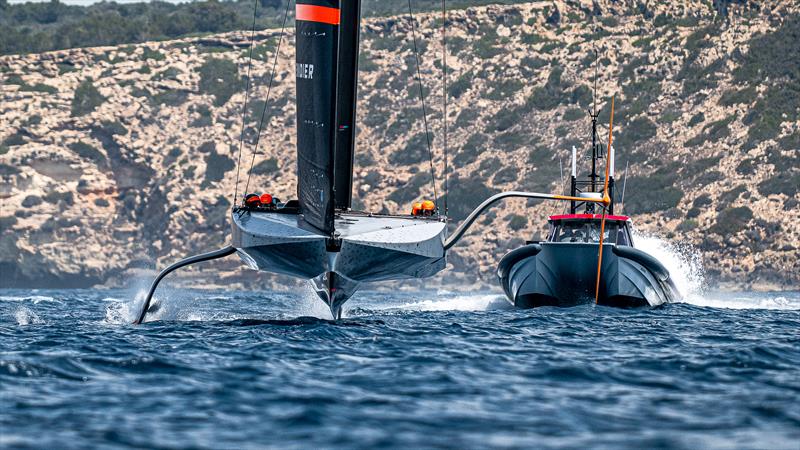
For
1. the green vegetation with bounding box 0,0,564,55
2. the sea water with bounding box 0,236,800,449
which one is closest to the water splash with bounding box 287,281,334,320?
the sea water with bounding box 0,236,800,449

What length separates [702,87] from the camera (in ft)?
291

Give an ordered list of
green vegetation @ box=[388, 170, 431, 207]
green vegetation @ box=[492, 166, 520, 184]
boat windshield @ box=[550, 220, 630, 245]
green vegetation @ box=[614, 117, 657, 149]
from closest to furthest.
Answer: boat windshield @ box=[550, 220, 630, 245] → green vegetation @ box=[492, 166, 520, 184] → green vegetation @ box=[614, 117, 657, 149] → green vegetation @ box=[388, 170, 431, 207]

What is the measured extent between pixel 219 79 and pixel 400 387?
89.6 metres

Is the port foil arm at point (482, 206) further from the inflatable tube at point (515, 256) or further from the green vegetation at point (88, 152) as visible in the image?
the green vegetation at point (88, 152)

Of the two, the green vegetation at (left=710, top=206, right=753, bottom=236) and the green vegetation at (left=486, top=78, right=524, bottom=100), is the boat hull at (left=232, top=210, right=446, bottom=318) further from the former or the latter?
the green vegetation at (left=486, top=78, right=524, bottom=100)

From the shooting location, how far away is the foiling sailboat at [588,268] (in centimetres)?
2805

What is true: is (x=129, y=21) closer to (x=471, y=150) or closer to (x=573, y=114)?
(x=471, y=150)

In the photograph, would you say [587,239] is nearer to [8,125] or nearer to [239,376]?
[239,376]

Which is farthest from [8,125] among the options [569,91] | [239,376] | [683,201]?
[239,376]

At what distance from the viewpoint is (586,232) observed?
29.7 meters

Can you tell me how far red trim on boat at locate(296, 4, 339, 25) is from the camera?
20688mm

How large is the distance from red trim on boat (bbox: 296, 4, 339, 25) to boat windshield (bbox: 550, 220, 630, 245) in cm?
1114

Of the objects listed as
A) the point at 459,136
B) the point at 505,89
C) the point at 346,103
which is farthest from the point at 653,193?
the point at 346,103

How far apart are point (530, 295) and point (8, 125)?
70220mm
